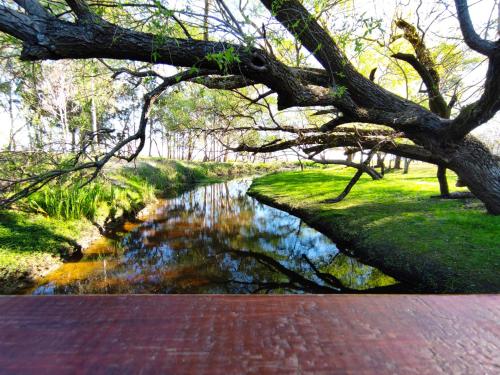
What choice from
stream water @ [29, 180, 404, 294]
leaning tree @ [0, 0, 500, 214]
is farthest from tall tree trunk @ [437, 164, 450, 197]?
stream water @ [29, 180, 404, 294]

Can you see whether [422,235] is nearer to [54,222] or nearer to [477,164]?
[477,164]

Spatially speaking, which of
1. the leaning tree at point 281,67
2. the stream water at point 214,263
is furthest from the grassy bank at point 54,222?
the leaning tree at point 281,67

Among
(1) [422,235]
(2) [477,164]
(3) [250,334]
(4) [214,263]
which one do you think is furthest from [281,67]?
(1) [422,235]

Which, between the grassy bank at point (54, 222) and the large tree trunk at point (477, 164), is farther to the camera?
the grassy bank at point (54, 222)

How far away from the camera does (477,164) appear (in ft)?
19.2

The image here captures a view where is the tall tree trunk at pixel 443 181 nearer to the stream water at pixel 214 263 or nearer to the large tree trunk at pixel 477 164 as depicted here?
the large tree trunk at pixel 477 164

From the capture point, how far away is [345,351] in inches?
22.6

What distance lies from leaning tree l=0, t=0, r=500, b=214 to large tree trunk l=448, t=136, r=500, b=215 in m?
0.02

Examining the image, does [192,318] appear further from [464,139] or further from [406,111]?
[464,139]

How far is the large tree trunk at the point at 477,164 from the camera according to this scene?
5.78 metres

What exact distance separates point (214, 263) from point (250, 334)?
6848 millimetres

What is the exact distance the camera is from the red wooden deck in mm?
536

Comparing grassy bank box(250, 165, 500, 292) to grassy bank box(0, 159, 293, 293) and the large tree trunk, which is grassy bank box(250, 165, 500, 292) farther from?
grassy bank box(0, 159, 293, 293)

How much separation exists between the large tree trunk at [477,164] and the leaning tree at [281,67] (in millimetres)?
18
